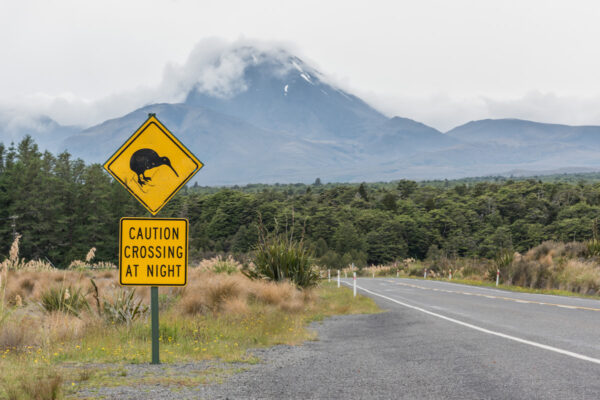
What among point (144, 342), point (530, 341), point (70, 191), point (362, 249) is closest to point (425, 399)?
point (530, 341)

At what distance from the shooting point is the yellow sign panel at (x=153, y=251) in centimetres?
698

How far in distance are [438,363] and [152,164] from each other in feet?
14.0

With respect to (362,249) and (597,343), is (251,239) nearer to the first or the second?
(362,249)

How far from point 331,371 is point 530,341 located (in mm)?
3524

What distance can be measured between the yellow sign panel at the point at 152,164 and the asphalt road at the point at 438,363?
2.56 meters

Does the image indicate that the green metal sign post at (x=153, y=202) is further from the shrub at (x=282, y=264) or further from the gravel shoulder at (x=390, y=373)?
the shrub at (x=282, y=264)

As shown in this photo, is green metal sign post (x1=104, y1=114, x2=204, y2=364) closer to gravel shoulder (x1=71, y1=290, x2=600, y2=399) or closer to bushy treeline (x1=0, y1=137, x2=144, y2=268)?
gravel shoulder (x1=71, y1=290, x2=600, y2=399)

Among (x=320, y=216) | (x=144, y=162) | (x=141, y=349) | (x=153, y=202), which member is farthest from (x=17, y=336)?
(x=320, y=216)

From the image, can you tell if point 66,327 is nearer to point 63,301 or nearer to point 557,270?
point 63,301

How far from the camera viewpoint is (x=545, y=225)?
403 ft

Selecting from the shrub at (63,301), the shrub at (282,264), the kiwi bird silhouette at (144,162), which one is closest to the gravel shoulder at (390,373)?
the kiwi bird silhouette at (144,162)

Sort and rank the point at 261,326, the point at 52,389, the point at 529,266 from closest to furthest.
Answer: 1. the point at 52,389
2. the point at 261,326
3. the point at 529,266

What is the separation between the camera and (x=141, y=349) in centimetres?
818

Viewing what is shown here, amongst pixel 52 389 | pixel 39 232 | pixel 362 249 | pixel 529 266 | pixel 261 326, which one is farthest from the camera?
pixel 362 249
